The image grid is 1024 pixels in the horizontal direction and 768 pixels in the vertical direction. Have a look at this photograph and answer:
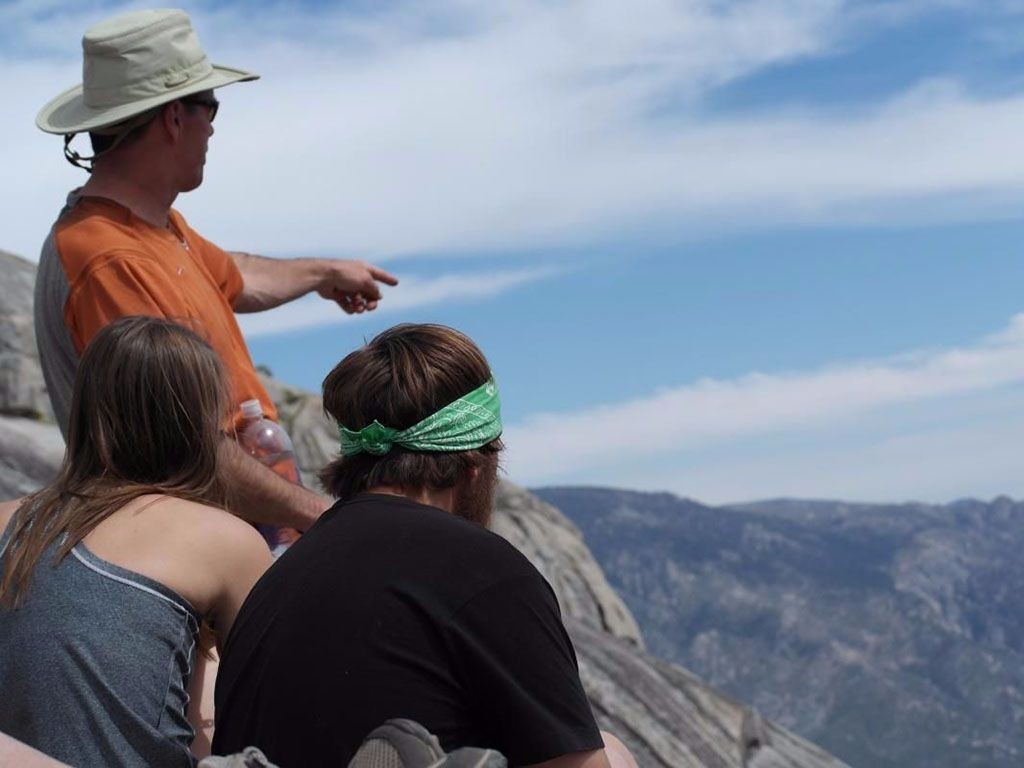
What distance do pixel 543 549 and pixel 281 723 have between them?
14.1 meters

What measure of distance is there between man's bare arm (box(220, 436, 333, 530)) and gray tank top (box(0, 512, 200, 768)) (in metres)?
1.18

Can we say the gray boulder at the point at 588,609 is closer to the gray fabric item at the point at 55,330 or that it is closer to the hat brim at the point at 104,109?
the gray fabric item at the point at 55,330

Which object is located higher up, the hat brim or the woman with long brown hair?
the hat brim

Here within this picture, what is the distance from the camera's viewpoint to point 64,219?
17.9 feet

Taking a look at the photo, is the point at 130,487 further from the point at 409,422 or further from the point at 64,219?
the point at 64,219

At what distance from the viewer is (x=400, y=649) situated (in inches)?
133

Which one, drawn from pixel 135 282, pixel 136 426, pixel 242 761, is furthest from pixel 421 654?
pixel 135 282

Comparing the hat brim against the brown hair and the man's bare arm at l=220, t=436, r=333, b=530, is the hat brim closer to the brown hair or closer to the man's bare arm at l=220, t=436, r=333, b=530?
the man's bare arm at l=220, t=436, r=333, b=530

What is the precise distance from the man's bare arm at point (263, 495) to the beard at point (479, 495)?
116 cm

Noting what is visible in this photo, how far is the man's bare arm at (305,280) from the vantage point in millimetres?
6465

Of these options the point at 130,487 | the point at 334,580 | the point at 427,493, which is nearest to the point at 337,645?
the point at 334,580

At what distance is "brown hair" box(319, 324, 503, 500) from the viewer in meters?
3.71

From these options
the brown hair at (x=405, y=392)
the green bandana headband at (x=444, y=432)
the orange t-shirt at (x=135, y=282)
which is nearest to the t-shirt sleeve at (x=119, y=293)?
the orange t-shirt at (x=135, y=282)

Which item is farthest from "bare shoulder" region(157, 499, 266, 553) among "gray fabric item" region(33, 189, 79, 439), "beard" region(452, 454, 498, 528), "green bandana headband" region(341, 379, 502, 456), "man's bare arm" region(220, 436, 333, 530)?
"gray fabric item" region(33, 189, 79, 439)
